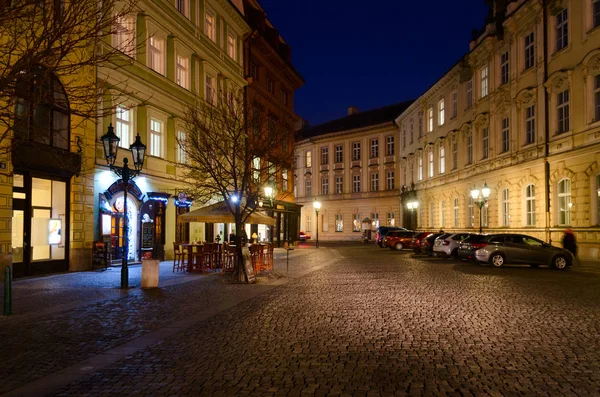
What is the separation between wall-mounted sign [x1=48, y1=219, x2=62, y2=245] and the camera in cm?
1981

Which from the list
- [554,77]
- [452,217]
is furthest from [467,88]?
[554,77]

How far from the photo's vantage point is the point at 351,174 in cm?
7169

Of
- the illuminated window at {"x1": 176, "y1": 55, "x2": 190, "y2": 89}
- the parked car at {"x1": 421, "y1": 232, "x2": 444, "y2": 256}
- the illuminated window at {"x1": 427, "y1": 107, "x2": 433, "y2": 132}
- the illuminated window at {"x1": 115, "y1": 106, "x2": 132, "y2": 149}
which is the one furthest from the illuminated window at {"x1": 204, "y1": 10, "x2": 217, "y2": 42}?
the illuminated window at {"x1": 427, "y1": 107, "x2": 433, "y2": 132}

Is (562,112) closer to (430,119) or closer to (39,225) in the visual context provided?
(430,119)

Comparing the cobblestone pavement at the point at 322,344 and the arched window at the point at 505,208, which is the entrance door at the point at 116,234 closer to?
the cobblestone pavement at the point at 322,344

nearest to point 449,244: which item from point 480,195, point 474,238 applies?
point 474,238

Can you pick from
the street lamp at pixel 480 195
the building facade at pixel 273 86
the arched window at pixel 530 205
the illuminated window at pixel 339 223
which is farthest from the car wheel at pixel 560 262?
the illuminated window at pixel 339 223

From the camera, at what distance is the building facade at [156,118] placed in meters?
22.5

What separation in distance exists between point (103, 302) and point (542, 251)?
740 inches

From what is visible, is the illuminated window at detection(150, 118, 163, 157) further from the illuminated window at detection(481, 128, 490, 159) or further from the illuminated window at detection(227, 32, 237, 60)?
the illuminated window at detection(481, 128, 490, 159)

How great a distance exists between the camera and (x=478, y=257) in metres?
25.1

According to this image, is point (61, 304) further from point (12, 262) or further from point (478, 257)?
point (478, 257)

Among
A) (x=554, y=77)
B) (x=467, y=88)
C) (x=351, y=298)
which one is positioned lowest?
(x=351, y=298)

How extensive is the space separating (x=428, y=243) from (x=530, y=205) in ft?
20.2
